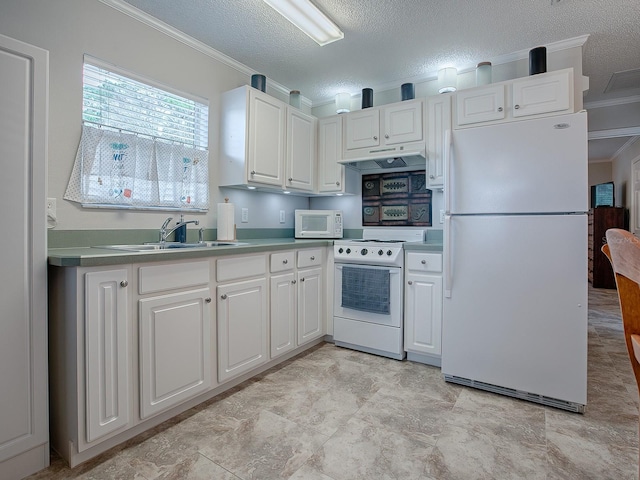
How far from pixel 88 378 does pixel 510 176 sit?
2433 mm

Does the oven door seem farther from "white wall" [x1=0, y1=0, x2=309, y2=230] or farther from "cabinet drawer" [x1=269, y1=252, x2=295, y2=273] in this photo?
"white wall" [x1=0, y1=0, x2=309, y2=230]

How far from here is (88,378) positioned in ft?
4.77

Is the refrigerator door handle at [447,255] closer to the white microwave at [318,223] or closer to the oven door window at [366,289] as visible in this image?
the oven door window at [366,289]

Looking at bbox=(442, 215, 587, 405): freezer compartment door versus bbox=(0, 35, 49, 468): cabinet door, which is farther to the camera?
bbox=(442, 215, 587, 405): freezer compartment door

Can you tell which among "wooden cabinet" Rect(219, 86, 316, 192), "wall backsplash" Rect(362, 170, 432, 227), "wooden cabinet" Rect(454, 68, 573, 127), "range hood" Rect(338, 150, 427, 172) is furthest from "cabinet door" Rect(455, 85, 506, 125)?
"wooden cabinet" Rect(219, 86, 316, 192)

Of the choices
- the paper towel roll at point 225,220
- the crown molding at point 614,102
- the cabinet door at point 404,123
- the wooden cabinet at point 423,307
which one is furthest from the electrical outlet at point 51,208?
the crown molding at point 614,102

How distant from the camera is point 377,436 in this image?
171cm

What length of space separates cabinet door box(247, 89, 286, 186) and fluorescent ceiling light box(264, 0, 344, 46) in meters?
0.64

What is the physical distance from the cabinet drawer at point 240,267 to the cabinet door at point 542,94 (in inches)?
83.4

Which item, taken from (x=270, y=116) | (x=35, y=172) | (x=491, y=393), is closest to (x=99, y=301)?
(x=35, y=172)

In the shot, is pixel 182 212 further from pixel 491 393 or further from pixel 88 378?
pixel 491 393

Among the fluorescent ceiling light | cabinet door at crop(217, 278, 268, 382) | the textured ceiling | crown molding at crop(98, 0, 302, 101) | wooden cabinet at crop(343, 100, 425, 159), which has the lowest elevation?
cabinet door at crop(217, 278, 268, 382)

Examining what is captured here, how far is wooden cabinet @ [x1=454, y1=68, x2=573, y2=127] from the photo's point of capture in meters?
2.34

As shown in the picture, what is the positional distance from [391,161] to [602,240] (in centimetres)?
527
